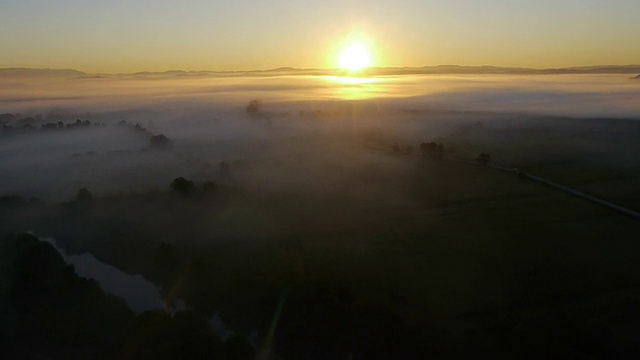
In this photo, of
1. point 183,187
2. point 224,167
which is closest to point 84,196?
point 183,187

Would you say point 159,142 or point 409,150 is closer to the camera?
point 409,150

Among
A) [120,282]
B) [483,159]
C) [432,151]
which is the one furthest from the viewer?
[432,151]

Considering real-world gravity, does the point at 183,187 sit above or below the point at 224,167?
above

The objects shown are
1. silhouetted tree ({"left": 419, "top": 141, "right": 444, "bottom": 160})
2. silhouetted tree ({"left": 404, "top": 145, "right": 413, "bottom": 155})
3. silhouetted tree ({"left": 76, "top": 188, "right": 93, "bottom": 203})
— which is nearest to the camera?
silhouetted tree ({"left": 76, "top": 188, "right": 93, "bottom": 203})

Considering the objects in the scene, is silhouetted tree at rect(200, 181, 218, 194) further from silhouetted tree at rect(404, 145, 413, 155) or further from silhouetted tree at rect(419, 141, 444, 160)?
silhouetted tree at rect(404, 145, 413, 155)

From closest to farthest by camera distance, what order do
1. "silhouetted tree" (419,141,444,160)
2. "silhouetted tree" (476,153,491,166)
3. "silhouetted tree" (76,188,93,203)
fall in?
1. "silhouetted tree" (76,188,93,203)
2. "silhouetted tree" (476,153,491,166)
3. "silhouetted tree" (419,141,444,160)

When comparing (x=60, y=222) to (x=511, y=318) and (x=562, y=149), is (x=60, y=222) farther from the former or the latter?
(x=562, y=149)

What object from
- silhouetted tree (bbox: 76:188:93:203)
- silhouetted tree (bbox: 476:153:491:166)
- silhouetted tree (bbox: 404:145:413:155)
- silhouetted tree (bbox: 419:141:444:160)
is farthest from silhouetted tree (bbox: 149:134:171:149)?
silhouetted tree (bbox: 476:153:491:166)

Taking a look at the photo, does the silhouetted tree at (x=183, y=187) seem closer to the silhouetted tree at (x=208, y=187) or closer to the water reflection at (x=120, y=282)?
the silhouetted tree at (x=208, y=187)

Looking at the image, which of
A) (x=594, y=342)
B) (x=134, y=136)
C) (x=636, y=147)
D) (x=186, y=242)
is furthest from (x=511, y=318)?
(x=134, y=136)

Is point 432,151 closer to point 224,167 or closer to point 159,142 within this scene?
point 224,167

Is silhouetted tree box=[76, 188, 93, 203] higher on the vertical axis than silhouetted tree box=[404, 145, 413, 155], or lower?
lower
